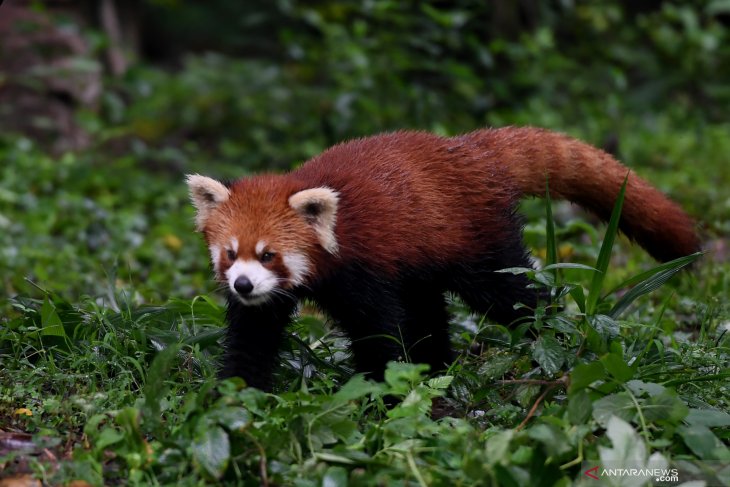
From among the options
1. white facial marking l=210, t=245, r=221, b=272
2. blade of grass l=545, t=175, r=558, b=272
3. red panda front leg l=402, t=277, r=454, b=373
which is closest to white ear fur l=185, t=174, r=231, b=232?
white facial marking l=210, t=245, r=221, b=272

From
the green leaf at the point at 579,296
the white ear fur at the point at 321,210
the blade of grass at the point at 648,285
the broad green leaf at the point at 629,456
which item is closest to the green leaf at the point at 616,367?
the broad green leaf at the point at 629,456

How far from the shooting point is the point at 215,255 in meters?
3.53

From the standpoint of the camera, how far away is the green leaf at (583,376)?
293cm

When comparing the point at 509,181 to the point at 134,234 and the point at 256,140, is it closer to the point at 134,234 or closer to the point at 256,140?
the point at 134,234

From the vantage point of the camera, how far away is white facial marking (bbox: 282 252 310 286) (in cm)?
344

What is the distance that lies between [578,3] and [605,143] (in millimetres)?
2201

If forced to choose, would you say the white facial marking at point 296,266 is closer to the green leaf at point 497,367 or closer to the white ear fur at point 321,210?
the white ear fur at point 321,210

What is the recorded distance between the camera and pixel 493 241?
386 cm

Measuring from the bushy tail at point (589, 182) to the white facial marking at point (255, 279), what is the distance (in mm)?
1180

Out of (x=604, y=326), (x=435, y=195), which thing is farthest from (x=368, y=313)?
(x=604, y=326)

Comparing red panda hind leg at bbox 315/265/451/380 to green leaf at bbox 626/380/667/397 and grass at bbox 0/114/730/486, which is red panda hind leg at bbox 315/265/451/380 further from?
green leaf at bbox 626/380/667/397

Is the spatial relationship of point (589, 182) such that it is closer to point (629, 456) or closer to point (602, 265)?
point (602, 265)

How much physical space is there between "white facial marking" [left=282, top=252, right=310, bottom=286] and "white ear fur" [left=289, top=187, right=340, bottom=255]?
94mm

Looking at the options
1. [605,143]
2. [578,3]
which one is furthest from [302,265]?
[578,3]
